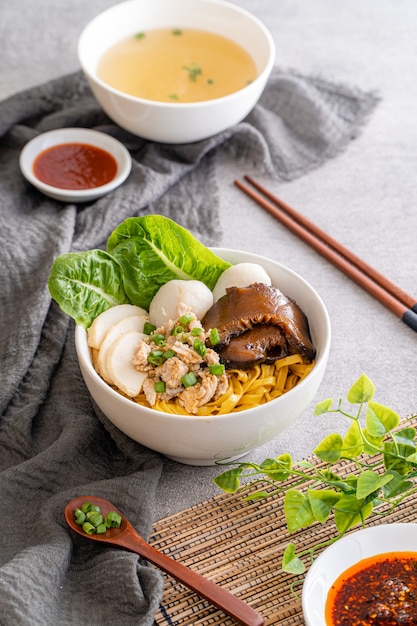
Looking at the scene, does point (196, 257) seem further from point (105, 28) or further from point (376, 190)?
point (105, 28)

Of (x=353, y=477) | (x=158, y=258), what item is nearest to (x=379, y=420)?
(x=353, y=477)

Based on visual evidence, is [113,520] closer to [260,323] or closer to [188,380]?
[188,380]

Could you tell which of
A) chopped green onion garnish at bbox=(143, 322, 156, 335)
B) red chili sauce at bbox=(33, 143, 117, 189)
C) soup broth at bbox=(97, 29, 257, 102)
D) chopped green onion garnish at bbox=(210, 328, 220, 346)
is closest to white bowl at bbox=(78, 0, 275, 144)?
soup broth at bbox=(97, 29, 257, 102)

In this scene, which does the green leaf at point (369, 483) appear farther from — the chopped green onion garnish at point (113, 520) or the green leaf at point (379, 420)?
the chopped green onion garnish at point (113, 520)

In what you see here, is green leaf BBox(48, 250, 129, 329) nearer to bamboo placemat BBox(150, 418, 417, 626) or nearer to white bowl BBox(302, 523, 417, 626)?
bamboo placemat BBox(150, 418, 417, 626)

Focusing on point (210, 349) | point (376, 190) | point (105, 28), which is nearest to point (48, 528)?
point (210, 349)

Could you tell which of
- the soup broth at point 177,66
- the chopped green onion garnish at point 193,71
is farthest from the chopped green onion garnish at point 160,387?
the chopped green onion garnish at point 193,71
